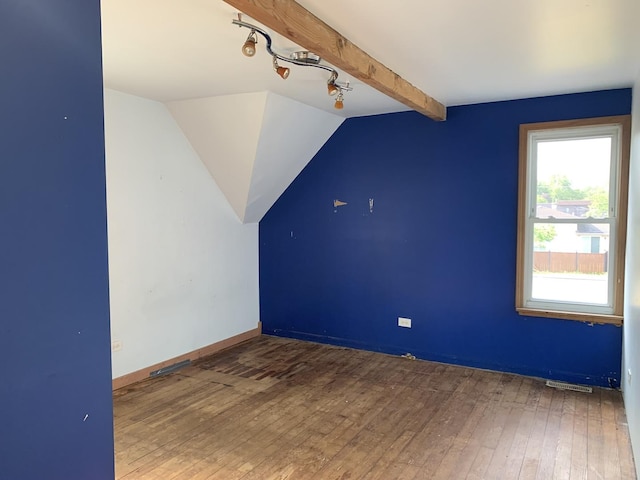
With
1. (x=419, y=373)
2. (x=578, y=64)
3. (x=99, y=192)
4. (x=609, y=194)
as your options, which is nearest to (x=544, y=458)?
(x=419, y=373)

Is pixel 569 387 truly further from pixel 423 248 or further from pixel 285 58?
pixel 285 58

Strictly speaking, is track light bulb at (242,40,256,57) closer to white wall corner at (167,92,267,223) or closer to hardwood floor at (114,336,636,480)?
white wall corner at (167,92,267,223)

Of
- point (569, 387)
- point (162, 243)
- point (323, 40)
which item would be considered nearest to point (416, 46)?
point (323, 40)

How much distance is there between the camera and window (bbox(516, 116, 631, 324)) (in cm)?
371

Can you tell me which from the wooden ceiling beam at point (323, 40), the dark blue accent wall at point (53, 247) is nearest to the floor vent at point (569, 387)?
the wooden ceiling beam at point (323, 40)

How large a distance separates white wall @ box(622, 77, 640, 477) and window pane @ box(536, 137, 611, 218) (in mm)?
322

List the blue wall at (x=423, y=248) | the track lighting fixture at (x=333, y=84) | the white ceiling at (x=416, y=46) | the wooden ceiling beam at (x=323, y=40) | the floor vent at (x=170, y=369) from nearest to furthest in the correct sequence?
1. the wooden ceiling beam at (x=323, y=40)
2. the white ceiling at (x=416, y=46)
3. the track lighting fixture at (x=333, y=84)
4. the blue wall at (x=423, y=248)
5. the floor vent at (x=170, y=369)

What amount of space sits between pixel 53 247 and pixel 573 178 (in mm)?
3952

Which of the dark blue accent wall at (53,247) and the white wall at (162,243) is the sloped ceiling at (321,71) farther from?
the dark blue accent wall at (53,247)

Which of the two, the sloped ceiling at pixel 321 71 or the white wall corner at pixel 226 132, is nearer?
the sloped ceiling at pixel 321 71

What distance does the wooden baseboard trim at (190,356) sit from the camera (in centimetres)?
389

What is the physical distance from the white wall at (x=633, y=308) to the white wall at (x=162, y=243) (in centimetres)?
360

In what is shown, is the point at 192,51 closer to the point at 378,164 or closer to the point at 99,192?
the point at 99,192

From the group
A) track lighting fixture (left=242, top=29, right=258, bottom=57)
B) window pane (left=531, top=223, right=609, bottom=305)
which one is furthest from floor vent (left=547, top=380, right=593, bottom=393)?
track lighting fixture (left=242, top=29, right=258, bottom=57)
